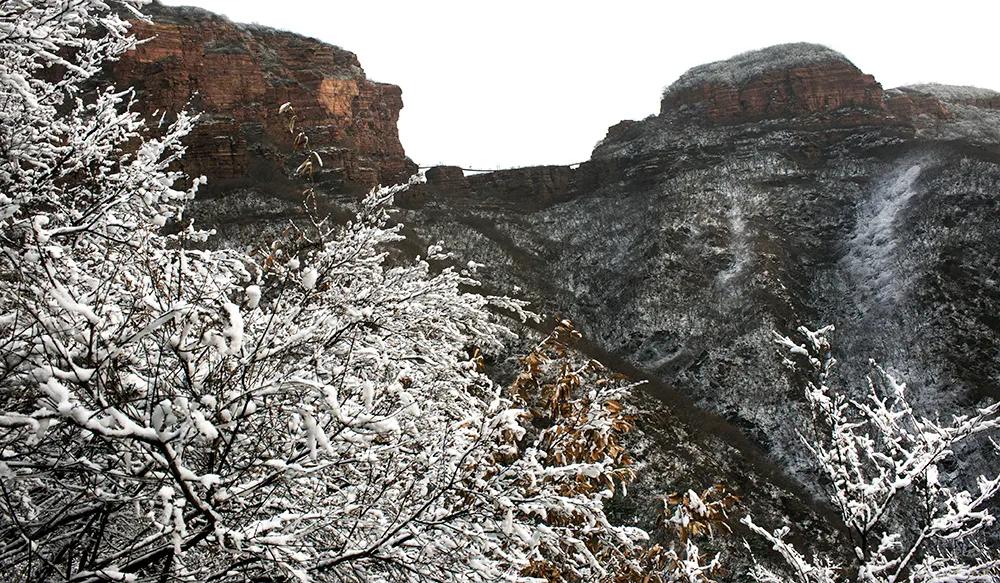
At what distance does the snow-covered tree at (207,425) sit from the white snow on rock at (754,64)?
2963 inches

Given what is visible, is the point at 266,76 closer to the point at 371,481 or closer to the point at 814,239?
the point at 814,239

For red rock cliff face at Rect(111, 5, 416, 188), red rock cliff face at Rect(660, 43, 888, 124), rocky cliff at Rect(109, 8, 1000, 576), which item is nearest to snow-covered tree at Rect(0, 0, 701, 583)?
rocky cliff at Rect(109, 8, 1000, 576)

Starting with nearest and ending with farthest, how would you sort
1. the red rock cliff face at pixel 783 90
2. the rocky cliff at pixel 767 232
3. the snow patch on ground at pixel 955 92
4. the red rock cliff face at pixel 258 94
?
the rocky cliff at pixel 767 232
the red rock cliff face at pixel 258 94
the red rock cliff face at pixel 783 90
the snow patch on ground at pixel 955 92

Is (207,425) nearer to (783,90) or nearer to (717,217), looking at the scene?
(717,217)

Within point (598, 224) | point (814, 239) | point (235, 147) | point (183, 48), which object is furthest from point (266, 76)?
point (814, 239)

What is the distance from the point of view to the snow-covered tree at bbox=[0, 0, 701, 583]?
1.79 meters

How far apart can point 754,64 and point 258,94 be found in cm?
5652

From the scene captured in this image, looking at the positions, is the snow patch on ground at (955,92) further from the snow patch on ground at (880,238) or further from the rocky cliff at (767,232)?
the snow patch on ground at (880,238)

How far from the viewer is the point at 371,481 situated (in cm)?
256

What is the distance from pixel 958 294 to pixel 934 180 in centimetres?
1649

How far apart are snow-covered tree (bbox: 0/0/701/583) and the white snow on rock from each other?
75252mm

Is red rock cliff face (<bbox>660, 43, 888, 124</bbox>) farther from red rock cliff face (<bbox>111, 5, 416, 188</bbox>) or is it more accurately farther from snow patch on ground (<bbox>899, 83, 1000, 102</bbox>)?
red rock cliff face (<bbox>111, 5, 416, 188</bbox>)

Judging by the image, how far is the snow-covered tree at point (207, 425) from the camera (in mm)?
1787

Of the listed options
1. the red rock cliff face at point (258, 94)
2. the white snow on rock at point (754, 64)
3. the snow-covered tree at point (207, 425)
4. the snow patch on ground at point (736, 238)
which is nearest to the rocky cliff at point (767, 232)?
the snow patch on ground at point (736, 238)
